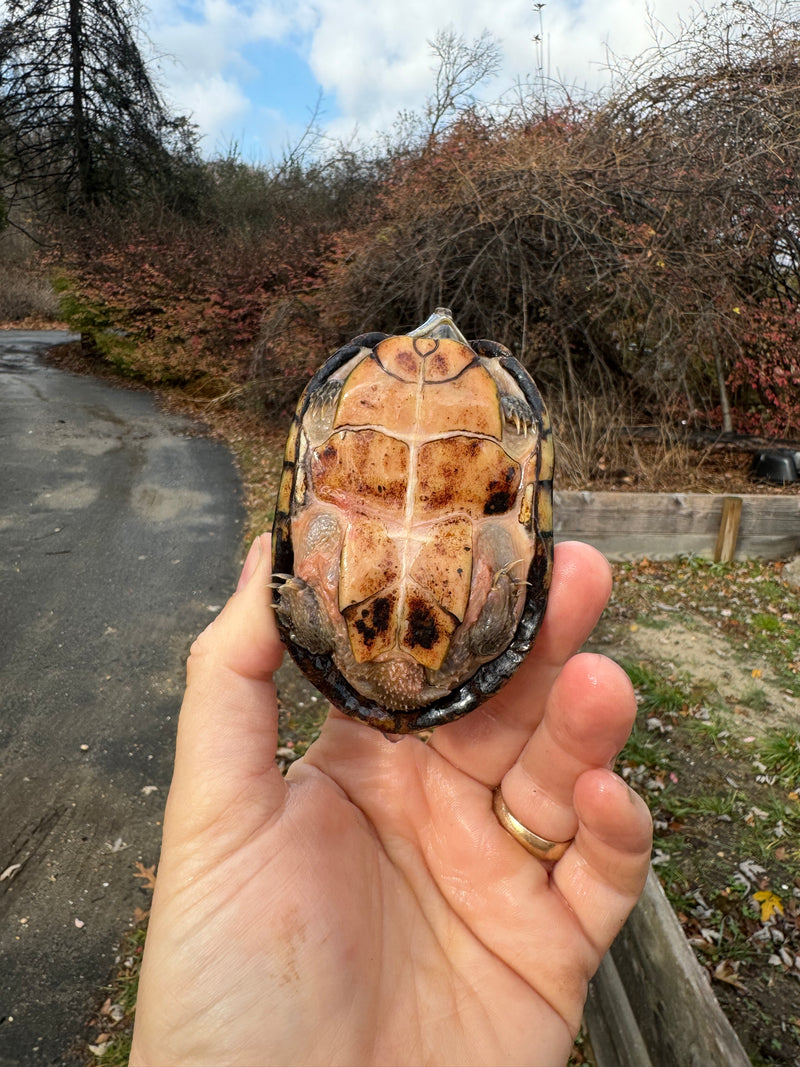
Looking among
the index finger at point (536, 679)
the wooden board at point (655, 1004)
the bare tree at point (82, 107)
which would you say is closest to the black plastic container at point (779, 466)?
the wooden board at point (655, 1004)

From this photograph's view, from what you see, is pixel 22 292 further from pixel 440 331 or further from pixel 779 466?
pixel 440 331

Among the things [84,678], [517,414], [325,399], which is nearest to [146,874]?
[84,678]

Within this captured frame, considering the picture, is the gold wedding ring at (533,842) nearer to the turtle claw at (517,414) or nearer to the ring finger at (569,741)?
the ring finger at (569,741)

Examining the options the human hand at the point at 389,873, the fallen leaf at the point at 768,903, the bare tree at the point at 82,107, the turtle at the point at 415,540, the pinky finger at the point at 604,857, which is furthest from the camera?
the bare tree at the point at 82,107

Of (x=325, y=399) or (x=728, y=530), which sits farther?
(x=728, y=530)

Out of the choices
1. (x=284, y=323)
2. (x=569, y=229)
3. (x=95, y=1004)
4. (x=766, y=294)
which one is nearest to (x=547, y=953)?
(x=95, y=1004)

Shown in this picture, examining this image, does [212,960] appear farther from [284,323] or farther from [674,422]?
[284,323]

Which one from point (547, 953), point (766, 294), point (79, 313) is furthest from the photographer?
point (79, 313)
